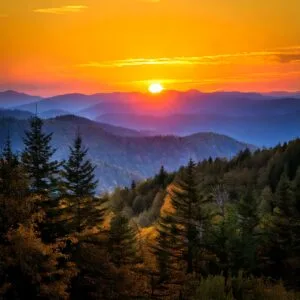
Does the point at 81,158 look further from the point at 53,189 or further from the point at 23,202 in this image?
the point at 23,202

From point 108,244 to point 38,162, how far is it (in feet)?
27.7

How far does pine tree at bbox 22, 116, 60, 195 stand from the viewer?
24.9m

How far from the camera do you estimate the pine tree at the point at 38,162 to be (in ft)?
81.6

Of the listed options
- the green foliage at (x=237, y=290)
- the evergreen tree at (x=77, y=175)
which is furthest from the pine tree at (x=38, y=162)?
the green foliage at (x=237, y=290)

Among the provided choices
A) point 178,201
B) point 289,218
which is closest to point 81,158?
point 178,201

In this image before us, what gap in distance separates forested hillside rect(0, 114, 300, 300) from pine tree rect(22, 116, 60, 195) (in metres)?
0.06

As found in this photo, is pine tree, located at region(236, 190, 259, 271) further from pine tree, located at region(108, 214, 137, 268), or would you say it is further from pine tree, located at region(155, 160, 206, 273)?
pine tree, located at region(108, 214, 137, 268)

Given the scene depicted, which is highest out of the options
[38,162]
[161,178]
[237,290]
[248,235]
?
[161,178]

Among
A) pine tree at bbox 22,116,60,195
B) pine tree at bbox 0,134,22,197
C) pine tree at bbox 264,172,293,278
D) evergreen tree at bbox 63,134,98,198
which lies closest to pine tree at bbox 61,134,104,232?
evergreen tree at bbox 63,134,98,198

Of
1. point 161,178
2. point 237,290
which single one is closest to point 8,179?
point 237,290

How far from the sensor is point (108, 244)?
3083cm

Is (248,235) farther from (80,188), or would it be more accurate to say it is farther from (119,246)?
(80,188)

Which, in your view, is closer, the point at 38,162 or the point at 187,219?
the point at 38,162

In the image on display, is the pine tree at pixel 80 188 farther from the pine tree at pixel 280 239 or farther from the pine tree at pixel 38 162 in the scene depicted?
the pine tree at pixel 280 239
